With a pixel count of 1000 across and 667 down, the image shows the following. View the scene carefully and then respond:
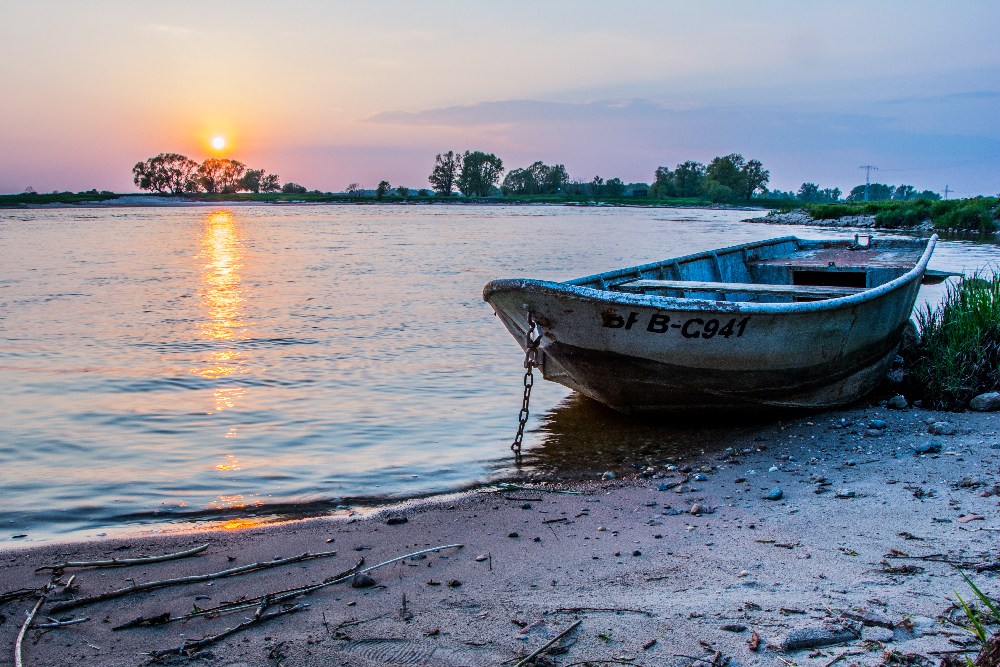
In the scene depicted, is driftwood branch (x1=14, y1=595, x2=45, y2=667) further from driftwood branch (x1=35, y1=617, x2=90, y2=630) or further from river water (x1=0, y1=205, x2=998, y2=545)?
river water (x1=0, y1=205, x2=998, y2=545)

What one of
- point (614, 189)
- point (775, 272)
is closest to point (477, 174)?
point (614, 189)

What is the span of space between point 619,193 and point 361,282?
523ft

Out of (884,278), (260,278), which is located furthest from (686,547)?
(260,278)

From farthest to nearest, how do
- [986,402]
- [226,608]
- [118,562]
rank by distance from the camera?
[986,402]
[118,562]
[226,608]

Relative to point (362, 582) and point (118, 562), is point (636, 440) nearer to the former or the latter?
A: point (362, 582)

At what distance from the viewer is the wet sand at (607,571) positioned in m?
2.72

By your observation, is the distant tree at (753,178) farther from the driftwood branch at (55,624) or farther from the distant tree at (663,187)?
the driftwood branch at (55,624)

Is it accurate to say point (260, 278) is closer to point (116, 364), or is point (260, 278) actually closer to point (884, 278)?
point (116, 364)

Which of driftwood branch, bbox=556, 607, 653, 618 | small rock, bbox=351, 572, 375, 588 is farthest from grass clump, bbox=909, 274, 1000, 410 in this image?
small rock, bbox=351, 572, 375, 588

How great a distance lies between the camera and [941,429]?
17.4ft

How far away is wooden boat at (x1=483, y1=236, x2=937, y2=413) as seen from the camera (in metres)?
5.26

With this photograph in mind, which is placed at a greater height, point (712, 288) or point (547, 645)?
point (712, 288)

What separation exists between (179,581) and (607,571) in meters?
2.13

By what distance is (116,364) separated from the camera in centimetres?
937
